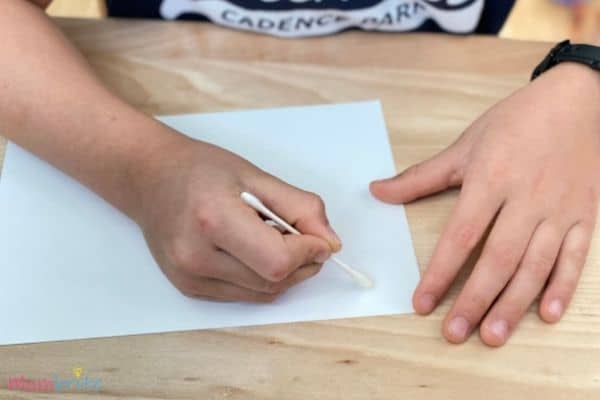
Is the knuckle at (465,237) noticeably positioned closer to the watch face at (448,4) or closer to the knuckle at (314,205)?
the knuckle at (314,205)

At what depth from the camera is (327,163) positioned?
625 mm

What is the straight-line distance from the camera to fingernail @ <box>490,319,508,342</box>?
504 millimetres

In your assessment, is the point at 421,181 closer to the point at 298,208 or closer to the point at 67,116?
the point at 298,208

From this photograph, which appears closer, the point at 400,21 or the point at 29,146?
the point at 29,146

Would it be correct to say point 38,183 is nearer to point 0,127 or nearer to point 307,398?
point 0,127

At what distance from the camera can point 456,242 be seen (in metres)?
0.55

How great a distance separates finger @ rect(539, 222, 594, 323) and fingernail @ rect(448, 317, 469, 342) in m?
0.06

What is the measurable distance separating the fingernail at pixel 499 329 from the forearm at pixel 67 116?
0.29 m

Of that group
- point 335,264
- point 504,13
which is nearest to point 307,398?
point 335,264

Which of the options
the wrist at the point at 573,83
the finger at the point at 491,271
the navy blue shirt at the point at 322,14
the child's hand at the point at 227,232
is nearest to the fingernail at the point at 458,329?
the finger at the point at 491,271

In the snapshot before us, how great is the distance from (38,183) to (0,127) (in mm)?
62

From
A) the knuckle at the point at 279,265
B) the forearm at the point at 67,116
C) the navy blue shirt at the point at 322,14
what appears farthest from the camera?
the navy blue shirt at the point at 322,14

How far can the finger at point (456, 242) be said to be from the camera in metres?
0.53

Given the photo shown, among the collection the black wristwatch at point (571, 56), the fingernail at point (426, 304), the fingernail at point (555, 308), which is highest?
the black wristwatch at point (571, 56)
